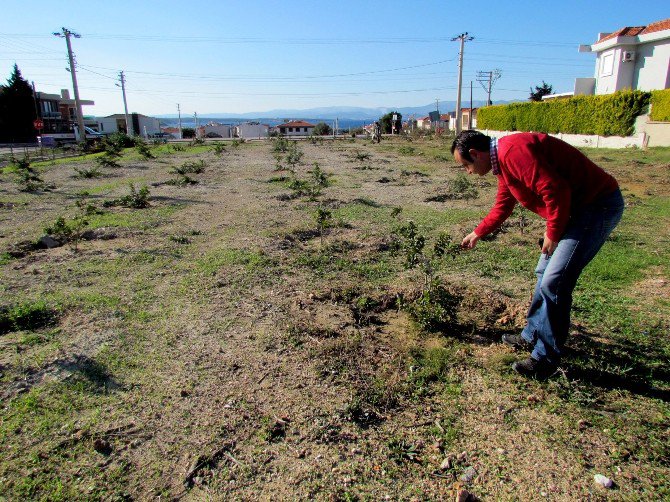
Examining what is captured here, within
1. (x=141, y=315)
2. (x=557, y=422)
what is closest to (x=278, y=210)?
(x=141, y=315)

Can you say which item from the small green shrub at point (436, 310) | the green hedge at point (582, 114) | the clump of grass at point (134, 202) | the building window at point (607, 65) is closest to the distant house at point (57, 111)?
the green hedge at point (582, 114)

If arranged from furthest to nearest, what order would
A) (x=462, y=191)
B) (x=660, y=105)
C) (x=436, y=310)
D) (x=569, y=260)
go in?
1. (x=660, y=105)
2. (x=462, y=191)
3. (x=436, y=310)
4. (x=569, y=260)

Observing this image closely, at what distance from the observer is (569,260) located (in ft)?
8.81

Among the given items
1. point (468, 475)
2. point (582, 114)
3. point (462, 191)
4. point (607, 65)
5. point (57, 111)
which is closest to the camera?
point (468, 475)

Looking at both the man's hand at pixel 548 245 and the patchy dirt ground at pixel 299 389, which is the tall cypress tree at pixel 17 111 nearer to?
the patchy dirt ground at pixel 299 389

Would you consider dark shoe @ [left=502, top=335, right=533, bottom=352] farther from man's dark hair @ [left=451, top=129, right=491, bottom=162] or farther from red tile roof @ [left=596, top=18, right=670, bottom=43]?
red tile roof @ [left=596, top=18, right=670, bottom=43]

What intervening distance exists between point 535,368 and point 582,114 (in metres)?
25.4

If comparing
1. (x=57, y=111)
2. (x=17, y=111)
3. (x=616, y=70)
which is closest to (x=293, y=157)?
(x=616, y=70)

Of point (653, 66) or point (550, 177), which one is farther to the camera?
point (653, 66)

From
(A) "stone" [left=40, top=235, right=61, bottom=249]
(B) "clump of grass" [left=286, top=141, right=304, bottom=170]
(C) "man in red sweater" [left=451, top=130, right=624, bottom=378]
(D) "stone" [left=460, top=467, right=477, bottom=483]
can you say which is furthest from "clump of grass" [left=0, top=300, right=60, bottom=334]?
(B) "clump of grass" [left=286, top=141, right=304, bottom=170]

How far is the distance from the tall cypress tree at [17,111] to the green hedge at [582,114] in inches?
1890

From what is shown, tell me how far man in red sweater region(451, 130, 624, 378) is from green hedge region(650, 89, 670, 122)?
68.1ft

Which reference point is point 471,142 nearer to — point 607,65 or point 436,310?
point 436,310

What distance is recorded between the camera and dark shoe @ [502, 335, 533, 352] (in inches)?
130
